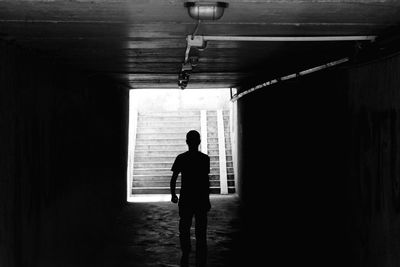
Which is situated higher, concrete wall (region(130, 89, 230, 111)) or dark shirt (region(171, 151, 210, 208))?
concrete wall (region(130, 89, 230, 111))

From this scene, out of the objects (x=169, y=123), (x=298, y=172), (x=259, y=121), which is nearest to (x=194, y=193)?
(x=298, y=172)

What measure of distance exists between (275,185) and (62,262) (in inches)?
165

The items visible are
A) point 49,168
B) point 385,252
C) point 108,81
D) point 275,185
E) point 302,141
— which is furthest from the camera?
point 108,81

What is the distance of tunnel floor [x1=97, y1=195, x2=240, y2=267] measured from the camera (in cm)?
893

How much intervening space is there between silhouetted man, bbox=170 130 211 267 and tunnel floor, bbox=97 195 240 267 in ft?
3.17

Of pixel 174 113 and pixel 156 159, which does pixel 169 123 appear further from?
pixel 156 159

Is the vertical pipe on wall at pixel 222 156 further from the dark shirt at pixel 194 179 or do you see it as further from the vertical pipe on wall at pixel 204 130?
the dark shirt at pixel 194 179

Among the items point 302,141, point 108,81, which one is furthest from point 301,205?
point 108,81

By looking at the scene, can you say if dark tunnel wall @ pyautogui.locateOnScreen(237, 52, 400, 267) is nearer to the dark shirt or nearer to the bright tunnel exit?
the dark shirt

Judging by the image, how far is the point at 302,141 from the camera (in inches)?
352

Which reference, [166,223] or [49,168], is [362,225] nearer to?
[49,168]

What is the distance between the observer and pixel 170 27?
18.8 feet

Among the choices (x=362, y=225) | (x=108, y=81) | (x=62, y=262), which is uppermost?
(x=108, y=81)

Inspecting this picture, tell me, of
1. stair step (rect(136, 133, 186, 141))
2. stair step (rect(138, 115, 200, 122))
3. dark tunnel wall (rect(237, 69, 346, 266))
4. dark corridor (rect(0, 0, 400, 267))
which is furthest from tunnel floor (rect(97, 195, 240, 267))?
stair step (rect(138, 115, 200, 122))
